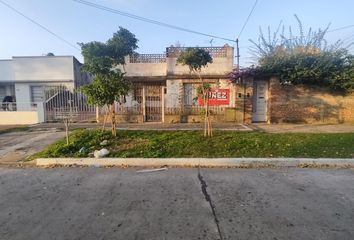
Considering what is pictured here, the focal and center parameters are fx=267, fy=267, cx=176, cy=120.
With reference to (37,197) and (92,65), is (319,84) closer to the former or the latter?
(92,65)

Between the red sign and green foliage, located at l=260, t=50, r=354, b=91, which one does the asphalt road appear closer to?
green foliage, located at l=260, t=50, r=354, b=91

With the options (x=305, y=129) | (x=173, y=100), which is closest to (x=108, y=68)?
(x=173, y=100)

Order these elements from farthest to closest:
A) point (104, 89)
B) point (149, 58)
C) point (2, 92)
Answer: point (2, 92) < point (149, 58) < point (104, 89)

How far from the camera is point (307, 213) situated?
3904 millimetres

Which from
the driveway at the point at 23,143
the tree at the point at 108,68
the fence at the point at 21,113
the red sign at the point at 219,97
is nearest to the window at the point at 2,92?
the fence at the point at 21,113

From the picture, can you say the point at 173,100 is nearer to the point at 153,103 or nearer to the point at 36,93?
the point at 153,103

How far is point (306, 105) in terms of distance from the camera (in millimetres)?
13258

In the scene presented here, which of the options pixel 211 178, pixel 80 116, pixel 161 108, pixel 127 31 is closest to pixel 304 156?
pixel 211 178

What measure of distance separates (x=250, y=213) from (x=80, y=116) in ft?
43.2

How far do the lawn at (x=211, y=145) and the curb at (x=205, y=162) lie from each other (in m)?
0.37

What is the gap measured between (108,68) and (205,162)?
589cm

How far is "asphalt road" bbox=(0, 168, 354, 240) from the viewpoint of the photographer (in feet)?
11.2

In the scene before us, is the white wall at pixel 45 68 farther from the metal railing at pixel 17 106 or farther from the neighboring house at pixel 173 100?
the neighboring house at pixel 173 100

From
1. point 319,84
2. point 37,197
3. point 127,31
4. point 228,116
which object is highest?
point 127,31
